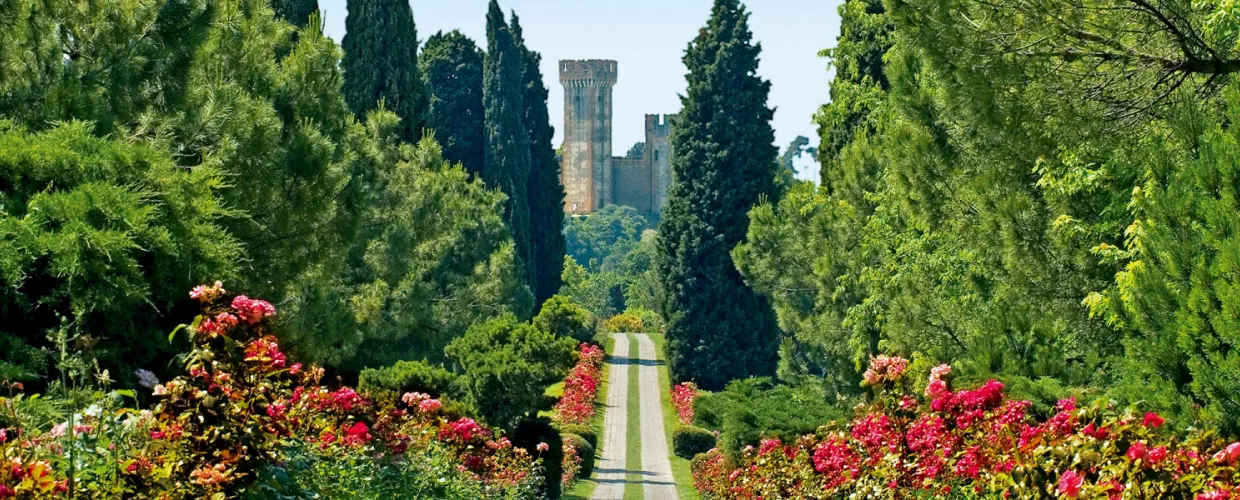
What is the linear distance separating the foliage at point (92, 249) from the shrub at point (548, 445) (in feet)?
44.7

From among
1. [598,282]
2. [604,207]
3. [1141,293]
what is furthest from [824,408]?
[604,207]

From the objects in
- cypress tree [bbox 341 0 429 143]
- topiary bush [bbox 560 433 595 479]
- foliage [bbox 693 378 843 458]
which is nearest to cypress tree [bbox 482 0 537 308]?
cypress tree [bbox 341 0 429 143]

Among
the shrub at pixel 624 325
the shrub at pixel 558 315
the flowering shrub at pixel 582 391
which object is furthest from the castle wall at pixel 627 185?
the shrub at pixel 558 315

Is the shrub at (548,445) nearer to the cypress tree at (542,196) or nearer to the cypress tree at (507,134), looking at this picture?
the cypress tree at (507,134)

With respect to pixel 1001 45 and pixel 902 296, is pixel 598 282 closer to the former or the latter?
pixel 902 296

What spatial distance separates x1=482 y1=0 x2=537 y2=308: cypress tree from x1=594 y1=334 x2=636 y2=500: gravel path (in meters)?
4.97

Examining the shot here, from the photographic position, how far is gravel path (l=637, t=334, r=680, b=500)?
94.7 feet

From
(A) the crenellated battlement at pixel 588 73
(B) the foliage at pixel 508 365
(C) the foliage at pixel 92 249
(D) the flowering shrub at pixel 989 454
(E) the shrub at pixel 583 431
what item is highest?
(A) the crenellated battlement at pixel 588 73

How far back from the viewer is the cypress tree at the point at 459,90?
5125cm

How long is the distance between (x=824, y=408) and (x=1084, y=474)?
17.3 metres

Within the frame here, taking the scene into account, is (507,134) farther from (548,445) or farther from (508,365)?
(508,365)

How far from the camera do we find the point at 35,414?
5.94m

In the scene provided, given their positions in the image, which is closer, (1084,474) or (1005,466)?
(1084,474)

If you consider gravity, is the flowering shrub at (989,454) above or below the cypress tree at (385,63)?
below
